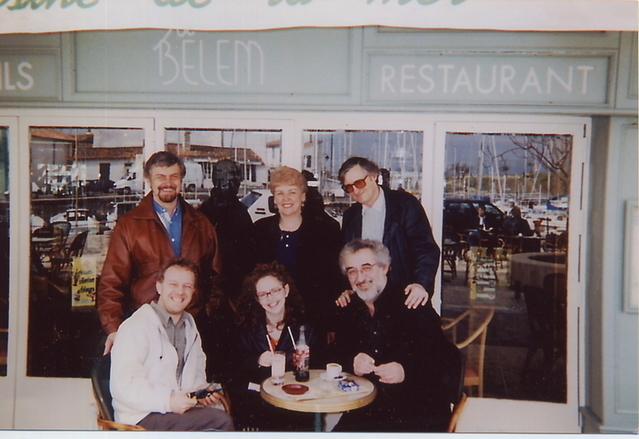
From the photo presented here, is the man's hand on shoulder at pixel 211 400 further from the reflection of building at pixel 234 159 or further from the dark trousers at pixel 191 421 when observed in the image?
the reflection of building at pixel 234 159

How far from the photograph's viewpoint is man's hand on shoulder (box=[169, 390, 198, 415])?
325 cm

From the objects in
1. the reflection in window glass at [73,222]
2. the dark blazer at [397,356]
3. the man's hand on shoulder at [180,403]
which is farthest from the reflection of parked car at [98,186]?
the dark blazer at [397,356]

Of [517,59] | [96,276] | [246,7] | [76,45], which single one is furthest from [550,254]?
[76,45]

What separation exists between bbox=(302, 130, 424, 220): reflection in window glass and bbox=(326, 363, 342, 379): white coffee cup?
966mm

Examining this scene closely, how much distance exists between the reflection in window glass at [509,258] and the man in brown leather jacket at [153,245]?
5.41ft

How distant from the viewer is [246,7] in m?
3.24

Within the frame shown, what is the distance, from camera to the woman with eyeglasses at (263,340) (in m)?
3.35

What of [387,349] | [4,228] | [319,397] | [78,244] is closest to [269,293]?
[319,397]

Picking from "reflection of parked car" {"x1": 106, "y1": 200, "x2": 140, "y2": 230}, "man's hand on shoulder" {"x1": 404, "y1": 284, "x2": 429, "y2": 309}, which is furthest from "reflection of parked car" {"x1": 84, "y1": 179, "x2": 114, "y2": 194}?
"man's hand on shoulder" {"x1": 404, "y1": 284, "x2": 429, "y2": 309}

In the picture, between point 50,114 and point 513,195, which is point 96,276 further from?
point 513,195

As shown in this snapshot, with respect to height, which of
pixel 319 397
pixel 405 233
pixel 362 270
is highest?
pixel 405 233

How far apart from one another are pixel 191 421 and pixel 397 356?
1.39 metres

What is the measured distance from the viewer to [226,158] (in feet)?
11.2

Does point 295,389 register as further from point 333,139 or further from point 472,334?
point 333,139
